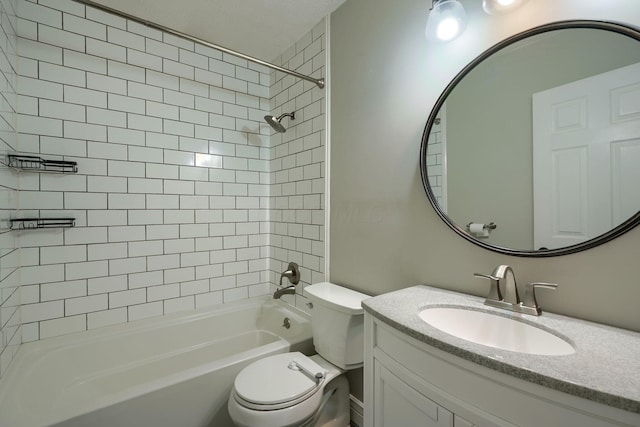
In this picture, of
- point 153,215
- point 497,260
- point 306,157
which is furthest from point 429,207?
point 153,215

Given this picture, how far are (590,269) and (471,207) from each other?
16.1 inches

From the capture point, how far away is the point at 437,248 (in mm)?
1234

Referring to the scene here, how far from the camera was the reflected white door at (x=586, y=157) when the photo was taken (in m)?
0.79

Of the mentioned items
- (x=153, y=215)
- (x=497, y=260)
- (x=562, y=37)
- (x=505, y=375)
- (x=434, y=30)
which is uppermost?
(x=434, y=30)

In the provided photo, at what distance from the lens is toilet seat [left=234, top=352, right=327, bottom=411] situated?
1.14 meters

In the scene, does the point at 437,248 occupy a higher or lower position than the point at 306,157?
lower

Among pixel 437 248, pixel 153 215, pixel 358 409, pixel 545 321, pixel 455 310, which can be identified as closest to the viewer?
pixel 545 321

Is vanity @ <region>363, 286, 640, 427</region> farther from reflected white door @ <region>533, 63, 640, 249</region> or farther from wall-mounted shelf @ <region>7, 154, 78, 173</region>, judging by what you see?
wall-mounted shelf @ <region>7, 154, 78, 173</region>

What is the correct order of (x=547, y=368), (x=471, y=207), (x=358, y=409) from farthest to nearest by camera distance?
(x=358, y=409)
(x=471, y=207)
(x=547, y=368)

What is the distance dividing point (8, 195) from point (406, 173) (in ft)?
6.60

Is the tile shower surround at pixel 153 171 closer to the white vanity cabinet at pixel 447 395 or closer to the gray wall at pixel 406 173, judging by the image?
the gray wall at pixel 406 173

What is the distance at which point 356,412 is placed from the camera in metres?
1.57

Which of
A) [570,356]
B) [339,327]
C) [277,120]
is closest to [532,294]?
[570,356]

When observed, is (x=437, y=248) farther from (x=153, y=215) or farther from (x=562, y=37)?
(x=153, y=215)
